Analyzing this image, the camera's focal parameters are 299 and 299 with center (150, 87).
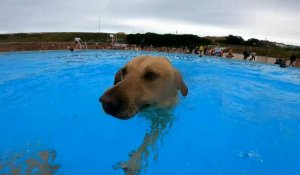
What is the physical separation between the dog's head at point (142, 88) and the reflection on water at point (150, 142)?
258mm

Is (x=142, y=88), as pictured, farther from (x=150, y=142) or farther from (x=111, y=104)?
(x=150, y=142)

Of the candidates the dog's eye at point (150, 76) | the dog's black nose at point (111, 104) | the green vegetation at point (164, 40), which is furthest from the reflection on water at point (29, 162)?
the green vegetation at point (164, 40)

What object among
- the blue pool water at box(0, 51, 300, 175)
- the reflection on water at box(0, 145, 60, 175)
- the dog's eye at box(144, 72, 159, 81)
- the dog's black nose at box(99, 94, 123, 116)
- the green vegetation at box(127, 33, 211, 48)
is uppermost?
the green vegetation at box(127, 33, 211, 48)

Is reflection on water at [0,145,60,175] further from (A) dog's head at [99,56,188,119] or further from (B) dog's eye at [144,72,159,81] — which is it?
(B) dog's eye at [144,72,159,81]

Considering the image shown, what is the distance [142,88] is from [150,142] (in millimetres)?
1291

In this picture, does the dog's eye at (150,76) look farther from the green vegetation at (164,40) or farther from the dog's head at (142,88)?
the green vegetation at (164,40)

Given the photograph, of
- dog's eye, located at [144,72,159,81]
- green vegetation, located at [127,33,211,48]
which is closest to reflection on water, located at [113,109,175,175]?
dog's eye, located at [144,72,159,81]

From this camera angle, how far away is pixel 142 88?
3611mm

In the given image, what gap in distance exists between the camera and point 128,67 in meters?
3.96

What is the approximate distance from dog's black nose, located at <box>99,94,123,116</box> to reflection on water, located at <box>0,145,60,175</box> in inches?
73.7

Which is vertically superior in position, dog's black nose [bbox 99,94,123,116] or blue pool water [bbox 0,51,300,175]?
dog's black nose [bbox 99,94,123,116]

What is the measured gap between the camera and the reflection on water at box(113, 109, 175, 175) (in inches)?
159

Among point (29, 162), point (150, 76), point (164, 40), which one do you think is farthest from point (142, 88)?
point (164, 40)

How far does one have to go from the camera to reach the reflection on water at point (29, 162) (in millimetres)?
4285
